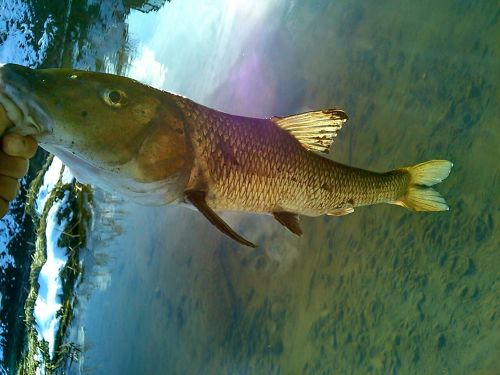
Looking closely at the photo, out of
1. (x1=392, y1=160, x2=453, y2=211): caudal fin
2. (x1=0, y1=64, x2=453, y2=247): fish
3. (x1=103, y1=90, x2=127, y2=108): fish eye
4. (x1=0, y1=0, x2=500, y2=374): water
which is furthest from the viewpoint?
(x1=0, y1=0, x2=500, y2=374): water

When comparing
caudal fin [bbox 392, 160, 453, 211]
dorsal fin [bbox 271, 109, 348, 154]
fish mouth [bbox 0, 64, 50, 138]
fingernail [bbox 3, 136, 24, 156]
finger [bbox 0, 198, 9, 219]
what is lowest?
finger [bbox 0, 198, 9, 219]

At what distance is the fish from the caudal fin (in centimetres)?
31

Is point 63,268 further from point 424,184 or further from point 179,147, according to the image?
point 424,184

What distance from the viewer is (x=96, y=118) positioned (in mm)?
1743

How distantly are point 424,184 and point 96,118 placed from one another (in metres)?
2.00

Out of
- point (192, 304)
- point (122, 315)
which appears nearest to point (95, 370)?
point (122, 315)

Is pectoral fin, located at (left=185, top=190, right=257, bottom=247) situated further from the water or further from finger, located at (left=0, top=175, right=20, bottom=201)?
the water

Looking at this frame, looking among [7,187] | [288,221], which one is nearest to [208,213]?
[288,221]

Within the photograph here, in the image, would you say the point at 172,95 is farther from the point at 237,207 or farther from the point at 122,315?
the point at 122,315

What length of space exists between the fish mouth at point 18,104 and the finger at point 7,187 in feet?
0.56

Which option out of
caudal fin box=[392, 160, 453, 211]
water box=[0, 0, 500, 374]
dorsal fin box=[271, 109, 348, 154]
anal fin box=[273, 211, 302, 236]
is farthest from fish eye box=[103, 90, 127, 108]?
water box=[0, 0, 500, 374]

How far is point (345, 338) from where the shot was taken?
3725mm

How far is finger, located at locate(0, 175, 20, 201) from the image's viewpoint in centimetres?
150

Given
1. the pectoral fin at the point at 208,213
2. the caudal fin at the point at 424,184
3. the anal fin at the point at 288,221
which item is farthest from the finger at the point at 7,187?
the caudal fin at the point at 424,184
